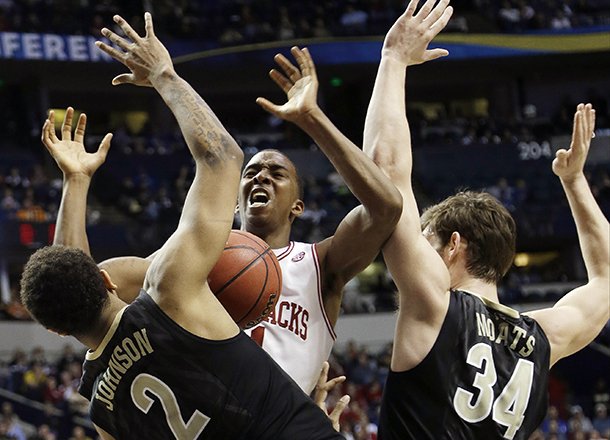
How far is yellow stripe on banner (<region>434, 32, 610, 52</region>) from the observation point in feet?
84.8

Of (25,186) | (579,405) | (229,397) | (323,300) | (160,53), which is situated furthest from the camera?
(25,186)

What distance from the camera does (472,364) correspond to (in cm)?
355

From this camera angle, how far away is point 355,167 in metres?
3.52

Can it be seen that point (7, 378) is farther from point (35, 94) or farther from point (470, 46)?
point (470, 46)

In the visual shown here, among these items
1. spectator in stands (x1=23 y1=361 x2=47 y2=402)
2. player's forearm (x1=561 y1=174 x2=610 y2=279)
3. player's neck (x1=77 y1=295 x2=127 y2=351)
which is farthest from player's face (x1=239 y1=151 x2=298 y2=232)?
spectator in stands (x1=23 y1=361 x2=47 y2=402)

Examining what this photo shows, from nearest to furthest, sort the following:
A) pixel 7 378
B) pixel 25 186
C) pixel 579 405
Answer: pixel 7 378 < pixel 579 405 < pixel 25 186

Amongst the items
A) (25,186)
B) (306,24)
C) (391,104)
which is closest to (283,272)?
(391,104)

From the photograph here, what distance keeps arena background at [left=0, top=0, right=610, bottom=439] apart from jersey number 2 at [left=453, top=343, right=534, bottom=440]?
14558mm

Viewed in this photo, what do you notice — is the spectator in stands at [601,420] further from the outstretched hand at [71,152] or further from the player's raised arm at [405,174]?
the player's raised arm at [405,174]

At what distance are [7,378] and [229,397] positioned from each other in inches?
538

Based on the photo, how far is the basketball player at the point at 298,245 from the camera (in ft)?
11.8

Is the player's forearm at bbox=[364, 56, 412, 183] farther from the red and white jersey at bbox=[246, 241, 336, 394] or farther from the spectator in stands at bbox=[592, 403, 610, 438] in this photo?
the spectator in stands at bbox=[592, 403, 610, 438]

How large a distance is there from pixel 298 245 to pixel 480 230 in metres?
1.03

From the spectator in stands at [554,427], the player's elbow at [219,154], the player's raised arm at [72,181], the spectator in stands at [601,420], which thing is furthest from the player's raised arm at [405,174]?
the spectator in stands at [601,420]
